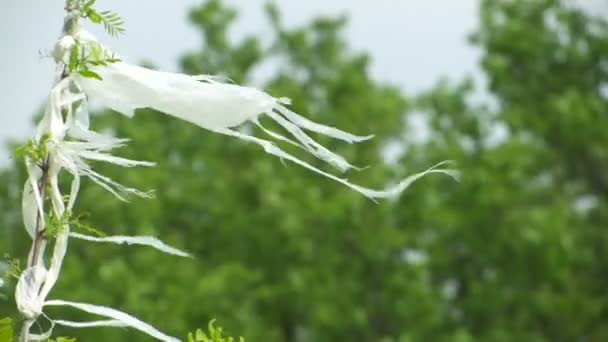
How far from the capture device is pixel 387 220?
1978 centimetres

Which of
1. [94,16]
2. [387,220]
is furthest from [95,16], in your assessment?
[387,220]

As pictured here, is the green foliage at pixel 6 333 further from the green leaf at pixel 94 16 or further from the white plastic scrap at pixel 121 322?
the green leaf at pixel 94 16

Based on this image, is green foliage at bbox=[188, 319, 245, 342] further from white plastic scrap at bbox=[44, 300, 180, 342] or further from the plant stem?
the plant stem

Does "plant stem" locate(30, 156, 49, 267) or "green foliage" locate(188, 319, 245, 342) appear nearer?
"plant stem" locate(30, 156, 49, 267)

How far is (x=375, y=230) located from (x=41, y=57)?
1787 centimetres

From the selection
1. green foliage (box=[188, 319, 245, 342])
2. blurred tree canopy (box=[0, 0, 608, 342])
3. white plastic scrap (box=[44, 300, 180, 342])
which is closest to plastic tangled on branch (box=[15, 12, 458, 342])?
white plastic scrap (box=[44, 300, 180, 342])

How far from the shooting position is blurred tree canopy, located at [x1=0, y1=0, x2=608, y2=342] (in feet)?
61.6

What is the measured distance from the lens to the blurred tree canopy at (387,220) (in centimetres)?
1878

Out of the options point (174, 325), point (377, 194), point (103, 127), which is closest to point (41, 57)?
point (377, 194)

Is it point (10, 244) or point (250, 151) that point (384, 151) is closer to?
point (250, 151)

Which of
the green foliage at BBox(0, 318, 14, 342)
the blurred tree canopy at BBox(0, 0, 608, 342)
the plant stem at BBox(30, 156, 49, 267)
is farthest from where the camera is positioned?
A: the blurred tree canopy at BBox(0, 0, 608, 342)

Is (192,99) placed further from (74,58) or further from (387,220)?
(387,220)

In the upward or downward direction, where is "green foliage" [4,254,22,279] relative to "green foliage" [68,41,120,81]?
downward

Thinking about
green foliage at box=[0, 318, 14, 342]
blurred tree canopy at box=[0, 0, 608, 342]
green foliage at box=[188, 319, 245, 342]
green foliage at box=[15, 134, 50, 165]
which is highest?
blurred tree canopy at box=[0, 0, 608, 342]
